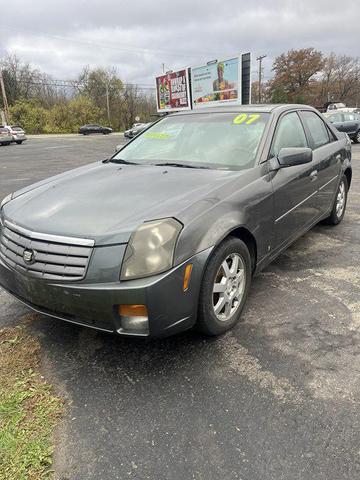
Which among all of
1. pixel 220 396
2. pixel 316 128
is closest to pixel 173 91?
pixel 316 128

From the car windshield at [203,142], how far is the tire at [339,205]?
2011 millimetres

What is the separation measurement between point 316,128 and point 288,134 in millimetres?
945

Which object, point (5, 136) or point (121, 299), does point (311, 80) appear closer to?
point (5, 136)

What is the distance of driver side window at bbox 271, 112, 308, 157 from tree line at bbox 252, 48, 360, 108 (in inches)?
2354

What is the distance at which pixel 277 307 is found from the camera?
3.12m

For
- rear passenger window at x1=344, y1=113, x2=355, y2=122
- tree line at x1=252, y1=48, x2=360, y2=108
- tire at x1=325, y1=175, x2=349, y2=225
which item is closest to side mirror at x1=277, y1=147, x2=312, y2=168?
tire at x1=325, y1=175, x2=349, y2=225

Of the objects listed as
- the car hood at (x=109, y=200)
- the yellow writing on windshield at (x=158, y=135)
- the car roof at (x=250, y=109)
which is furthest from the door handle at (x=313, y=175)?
the yellow writing on windshield at (x=158, y=135)

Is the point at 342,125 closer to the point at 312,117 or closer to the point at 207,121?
the point at 312,117

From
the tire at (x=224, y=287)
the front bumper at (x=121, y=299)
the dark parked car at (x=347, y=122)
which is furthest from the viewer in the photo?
the dark parked car at (x=347, y=122)

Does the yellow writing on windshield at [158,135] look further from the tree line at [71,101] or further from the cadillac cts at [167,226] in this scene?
the tree line at [71,101]

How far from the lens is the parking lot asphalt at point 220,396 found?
1.78 m

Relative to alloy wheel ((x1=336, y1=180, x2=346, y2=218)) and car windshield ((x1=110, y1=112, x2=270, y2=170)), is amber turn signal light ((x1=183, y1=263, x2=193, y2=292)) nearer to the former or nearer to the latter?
car windshield ((x1=110, y1=112, x2=270, y2=170))

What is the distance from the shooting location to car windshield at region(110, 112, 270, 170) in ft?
10.3

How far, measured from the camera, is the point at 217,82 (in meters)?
24.2
